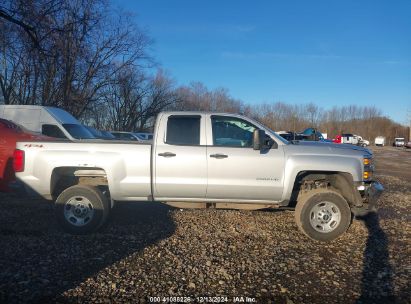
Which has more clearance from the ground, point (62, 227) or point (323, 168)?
point (323, 168)

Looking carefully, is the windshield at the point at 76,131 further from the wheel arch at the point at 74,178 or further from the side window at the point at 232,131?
the side window at the point at 232,131

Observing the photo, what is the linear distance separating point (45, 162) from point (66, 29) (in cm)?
1770

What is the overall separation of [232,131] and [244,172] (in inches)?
29.3

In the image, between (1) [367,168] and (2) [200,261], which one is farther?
(1) [367,168]

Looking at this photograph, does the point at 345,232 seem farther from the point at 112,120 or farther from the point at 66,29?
the point at 112,120

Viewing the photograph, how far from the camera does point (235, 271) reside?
482 centimetres

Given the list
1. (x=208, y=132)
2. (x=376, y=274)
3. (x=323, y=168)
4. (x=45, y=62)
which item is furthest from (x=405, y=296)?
(x=45, y=62)

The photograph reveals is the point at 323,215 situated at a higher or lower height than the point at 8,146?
lower

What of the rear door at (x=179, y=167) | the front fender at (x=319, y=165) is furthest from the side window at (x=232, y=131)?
the front fender at (x=319, y=165)

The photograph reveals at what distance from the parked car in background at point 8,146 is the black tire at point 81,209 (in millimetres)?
1589

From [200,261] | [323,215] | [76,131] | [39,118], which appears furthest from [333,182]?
[39,118]

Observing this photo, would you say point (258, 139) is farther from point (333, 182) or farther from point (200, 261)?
point (200, 261)

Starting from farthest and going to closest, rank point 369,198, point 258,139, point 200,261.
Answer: point 369,198 → point 258,139 → point 200,261

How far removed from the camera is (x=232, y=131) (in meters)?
6.43
